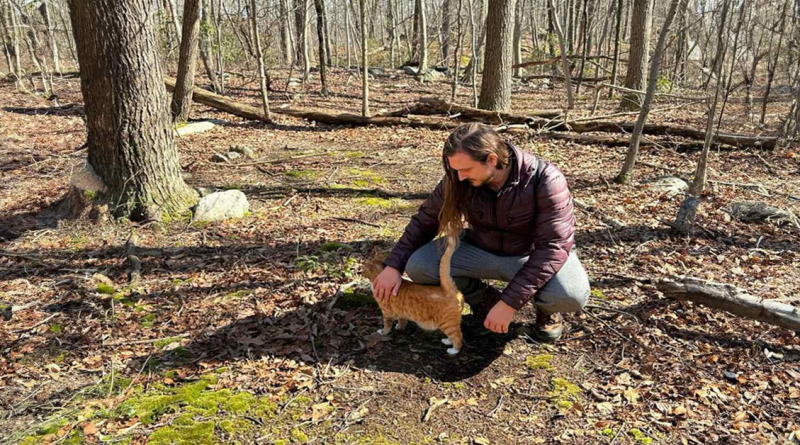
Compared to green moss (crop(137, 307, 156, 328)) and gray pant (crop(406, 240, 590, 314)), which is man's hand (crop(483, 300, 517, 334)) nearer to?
gray pant (crop(406, 240, 590, 314))

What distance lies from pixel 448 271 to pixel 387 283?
431 millimetres

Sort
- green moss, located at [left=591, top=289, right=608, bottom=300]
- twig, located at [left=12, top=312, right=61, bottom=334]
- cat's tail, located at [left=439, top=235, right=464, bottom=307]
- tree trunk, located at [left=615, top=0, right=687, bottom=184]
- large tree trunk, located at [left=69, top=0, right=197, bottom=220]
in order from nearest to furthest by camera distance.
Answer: cat's tail, located at [left=439, top=235, right=464, bottom=307] < twig, located at [left=12, top=312, right=61, bottom=334] < green moss, located at [left=591, top=289, right=608, bottom=300] < large tree trunk, located at [left=69, top=0, right=197, bottom=220] < tree trunk, located at [left=615, top=0, right=687, bottom=184]

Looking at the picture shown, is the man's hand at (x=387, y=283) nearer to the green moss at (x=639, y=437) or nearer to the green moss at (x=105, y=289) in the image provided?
the green moss at (x=639, y=437)

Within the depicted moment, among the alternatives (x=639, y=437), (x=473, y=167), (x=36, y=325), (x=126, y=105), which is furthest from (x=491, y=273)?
(x=126, y=105)

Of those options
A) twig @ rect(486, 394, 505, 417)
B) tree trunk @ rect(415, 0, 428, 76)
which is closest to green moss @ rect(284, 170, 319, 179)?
twig @ rect(486, 394, 505, 417)

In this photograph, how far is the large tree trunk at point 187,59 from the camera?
33.8 feet

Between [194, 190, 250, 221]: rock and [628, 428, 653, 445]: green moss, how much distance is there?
4.78 meters

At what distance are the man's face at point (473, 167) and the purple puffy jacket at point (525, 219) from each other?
16cm

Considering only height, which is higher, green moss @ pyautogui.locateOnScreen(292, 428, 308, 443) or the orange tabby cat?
the orange tabby cat

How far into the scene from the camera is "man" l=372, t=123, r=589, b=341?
2957mm

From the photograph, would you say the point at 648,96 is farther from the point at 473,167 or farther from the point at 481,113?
the point at 481,113

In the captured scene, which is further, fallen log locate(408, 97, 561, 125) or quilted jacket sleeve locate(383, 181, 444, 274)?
fallen log locate(408, 97, 561, 125)

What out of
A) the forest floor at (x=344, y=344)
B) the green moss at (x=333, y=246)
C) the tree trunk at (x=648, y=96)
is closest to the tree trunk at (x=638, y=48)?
the tree trunk at (x=648, y=96)

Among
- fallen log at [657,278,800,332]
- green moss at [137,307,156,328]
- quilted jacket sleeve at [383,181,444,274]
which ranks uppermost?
quilted jacket sleeve at [383,181,444,274]
